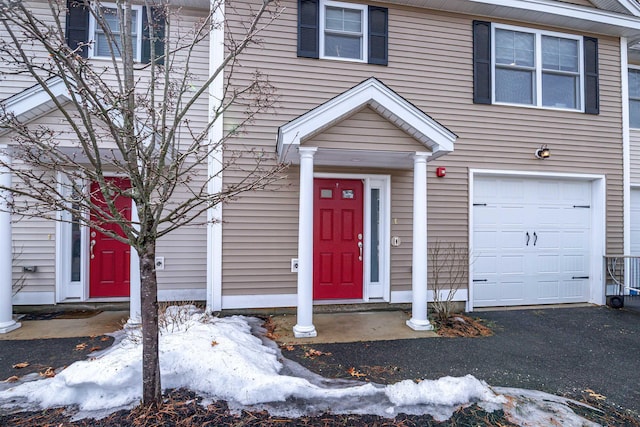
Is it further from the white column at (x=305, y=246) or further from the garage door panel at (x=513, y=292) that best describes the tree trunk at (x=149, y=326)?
the garage door panel at (x=513, y=292)

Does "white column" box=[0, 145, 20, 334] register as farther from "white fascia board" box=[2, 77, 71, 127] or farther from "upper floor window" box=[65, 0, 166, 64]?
"upper floor window" box=[65, 0, 166, 64]

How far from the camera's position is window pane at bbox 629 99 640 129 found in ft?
21.8

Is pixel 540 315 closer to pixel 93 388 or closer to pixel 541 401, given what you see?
pixel 541 401

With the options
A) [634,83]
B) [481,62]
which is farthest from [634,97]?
[481,62]

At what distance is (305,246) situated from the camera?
4027 mm

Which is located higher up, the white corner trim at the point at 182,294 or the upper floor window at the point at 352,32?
the upper floor window at the point at 352,32

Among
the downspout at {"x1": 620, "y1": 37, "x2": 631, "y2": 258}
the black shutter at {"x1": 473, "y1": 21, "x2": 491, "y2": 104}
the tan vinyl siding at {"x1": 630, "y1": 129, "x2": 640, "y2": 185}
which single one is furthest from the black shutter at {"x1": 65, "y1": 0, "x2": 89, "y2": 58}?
the tan vinyl siding at {"x1": 630, "y1": 129, "x2": 640, "y2": 185}

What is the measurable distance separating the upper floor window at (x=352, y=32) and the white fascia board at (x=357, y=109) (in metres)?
1.55

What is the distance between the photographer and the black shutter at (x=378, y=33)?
517cm

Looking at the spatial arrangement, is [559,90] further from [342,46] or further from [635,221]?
[342,46]

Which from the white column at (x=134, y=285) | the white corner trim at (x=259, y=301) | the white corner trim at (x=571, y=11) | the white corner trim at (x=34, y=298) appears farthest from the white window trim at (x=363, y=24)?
the white corner trim at (x=34, y=298)

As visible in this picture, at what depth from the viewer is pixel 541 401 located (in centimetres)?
276

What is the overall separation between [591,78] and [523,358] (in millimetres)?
5176

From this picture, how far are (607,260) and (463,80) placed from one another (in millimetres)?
4011
